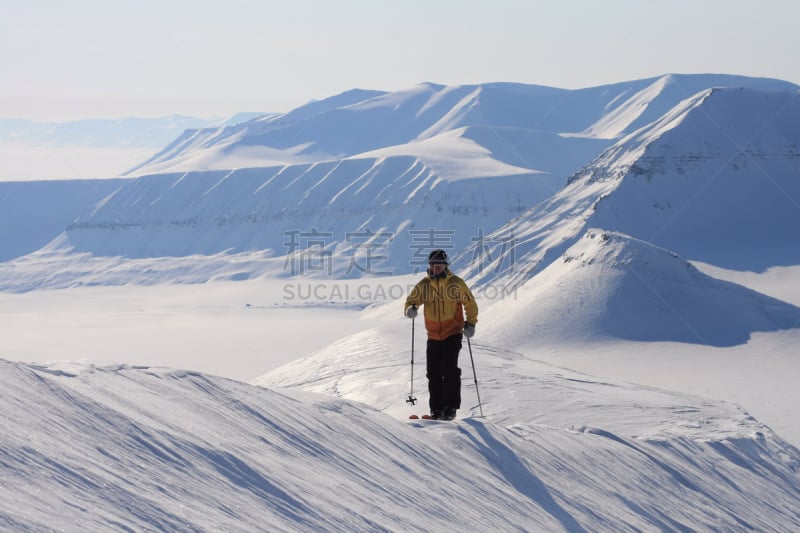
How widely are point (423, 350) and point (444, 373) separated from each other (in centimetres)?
744

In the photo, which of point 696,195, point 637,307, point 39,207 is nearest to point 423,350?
point 637,307

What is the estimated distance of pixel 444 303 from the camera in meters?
8.82

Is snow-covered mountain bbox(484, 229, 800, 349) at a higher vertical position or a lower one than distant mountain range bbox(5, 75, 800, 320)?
lower

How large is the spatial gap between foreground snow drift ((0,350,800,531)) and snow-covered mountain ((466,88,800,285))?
1607 inches

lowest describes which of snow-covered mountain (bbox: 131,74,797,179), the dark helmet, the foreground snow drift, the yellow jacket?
the foreground snow drift

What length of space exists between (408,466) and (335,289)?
73.1 meters

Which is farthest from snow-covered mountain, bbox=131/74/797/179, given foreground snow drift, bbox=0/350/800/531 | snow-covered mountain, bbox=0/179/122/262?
foreground snow drift, bbox=0/350/800/531

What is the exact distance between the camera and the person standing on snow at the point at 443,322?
8781 millimetres

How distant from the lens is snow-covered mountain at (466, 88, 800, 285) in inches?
2079

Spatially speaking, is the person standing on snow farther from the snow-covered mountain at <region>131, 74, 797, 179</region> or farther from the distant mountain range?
the snow-covered mountain at <region>131, 74, 797, 179</region>

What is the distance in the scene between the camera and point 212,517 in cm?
525

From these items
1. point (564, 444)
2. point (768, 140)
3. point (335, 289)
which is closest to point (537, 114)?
point (335, 289)

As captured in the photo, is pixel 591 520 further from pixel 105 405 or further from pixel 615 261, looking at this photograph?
pixel 615 261

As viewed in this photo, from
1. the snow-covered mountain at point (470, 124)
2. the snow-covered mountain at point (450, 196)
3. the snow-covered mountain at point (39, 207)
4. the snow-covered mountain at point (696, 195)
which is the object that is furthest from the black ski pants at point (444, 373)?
the snow-covered mountain at point (470, 124)
